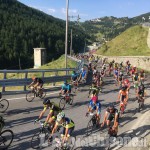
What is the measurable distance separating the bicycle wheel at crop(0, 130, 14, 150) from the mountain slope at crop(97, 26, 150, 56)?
54.9 m

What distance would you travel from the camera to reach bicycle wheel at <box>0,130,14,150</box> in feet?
36.4

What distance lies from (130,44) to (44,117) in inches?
2452

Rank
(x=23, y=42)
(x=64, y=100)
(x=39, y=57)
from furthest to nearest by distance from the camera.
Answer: (x=23, y=42) → (x=39, y=57) → (x=64, y=100)

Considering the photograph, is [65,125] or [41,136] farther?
[41,136]

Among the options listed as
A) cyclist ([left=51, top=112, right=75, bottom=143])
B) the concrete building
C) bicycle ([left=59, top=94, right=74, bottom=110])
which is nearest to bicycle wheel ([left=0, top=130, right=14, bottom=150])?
cyclist ([left=51, top=112, right=75, bottom=143])

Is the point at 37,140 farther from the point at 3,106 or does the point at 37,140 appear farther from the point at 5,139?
the point at 3,106

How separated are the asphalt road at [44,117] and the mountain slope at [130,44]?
45.4m

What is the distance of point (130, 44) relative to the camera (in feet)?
246

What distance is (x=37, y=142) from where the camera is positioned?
1159cm

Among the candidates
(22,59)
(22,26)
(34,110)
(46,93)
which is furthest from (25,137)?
(22,26)

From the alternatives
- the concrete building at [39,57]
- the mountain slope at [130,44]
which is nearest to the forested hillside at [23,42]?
the concrete building at [39,57]

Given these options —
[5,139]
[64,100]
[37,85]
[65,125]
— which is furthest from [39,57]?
[65,125]

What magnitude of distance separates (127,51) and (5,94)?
54.2 metres

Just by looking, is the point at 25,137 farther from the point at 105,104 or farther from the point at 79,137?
the point at 105,104
